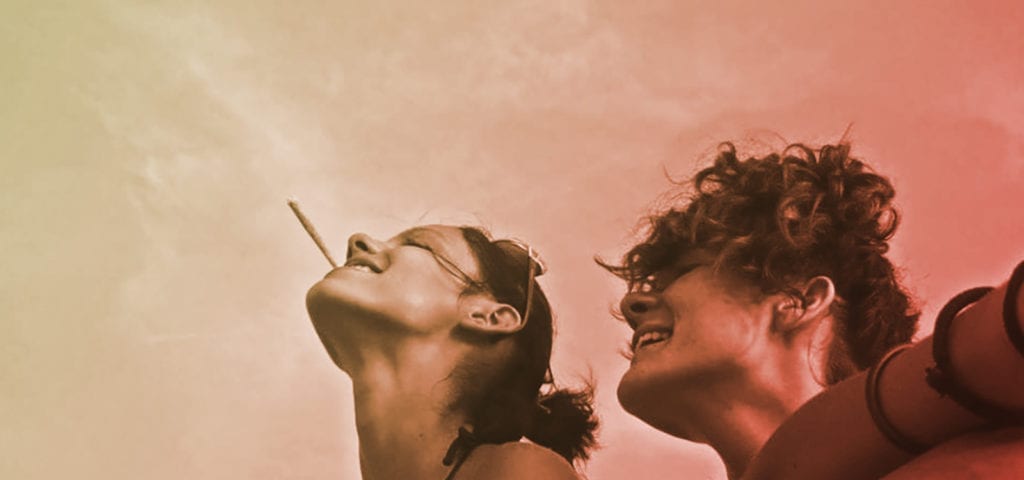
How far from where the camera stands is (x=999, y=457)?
3.52 ft

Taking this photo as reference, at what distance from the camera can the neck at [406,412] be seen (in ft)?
7.27

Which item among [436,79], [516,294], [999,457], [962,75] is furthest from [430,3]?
[999,457]

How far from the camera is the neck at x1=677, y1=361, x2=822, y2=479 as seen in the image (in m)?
1.95

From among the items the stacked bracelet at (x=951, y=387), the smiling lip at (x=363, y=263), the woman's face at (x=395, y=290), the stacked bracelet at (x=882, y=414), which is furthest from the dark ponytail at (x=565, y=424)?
the stacked bracelet at (x=951, y=387)

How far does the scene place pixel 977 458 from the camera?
1.09 m

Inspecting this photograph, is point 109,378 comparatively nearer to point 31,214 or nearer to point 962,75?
point 31,214

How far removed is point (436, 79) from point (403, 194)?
0.35 m

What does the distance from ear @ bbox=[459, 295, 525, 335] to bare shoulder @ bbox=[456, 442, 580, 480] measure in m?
0.29

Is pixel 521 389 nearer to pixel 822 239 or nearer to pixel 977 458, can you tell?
pixel 822 239

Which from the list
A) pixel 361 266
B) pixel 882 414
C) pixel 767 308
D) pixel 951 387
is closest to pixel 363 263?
pixel 361 266

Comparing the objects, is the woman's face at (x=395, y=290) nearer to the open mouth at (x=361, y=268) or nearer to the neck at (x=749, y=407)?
the open mouth at (x=361, y=268)

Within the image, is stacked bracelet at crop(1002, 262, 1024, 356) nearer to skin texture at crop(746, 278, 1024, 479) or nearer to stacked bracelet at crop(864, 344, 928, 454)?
skin texture at crop(746, 278, 1024, 479)

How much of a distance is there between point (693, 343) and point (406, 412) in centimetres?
65

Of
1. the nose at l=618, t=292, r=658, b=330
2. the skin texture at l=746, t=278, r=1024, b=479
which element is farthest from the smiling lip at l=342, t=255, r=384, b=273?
the skin texture at l=746, t=278, r=1024, b=479
